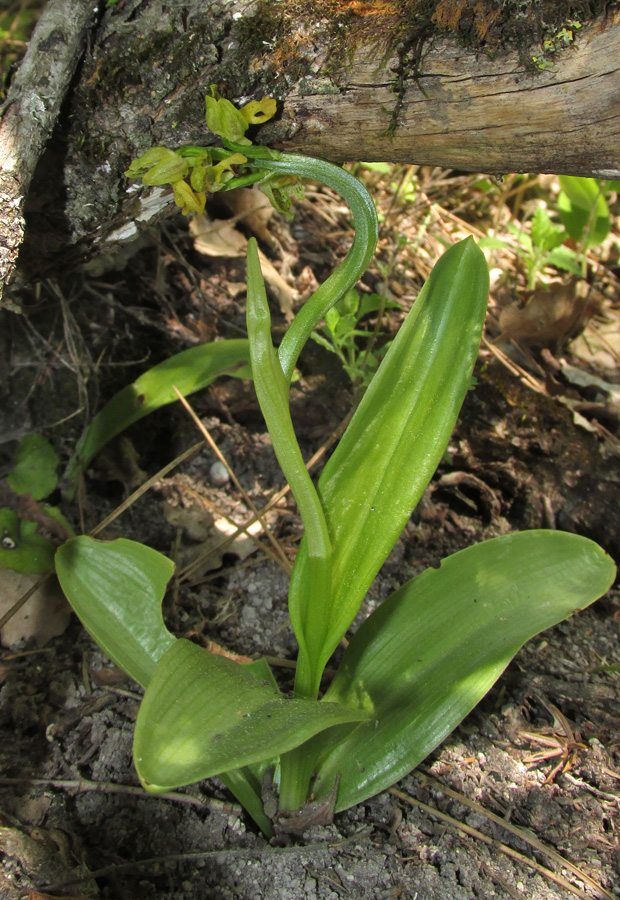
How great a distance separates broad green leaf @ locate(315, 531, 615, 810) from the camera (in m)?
1.09

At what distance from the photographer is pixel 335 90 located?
1.04 meters

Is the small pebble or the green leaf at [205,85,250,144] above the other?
the green leaf at [205,85,250,144]

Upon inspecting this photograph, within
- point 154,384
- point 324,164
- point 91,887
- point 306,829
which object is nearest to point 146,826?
point 91,887

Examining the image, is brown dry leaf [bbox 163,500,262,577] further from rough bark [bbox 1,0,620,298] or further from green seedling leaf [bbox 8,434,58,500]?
rough bark [bbox 1,0,620,298]

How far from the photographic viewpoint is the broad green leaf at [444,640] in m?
1.09

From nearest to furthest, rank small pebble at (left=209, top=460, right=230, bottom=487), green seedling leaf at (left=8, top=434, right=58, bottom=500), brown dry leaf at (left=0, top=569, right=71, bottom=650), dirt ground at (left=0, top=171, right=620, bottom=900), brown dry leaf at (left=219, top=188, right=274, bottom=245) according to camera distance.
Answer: dirt ground at (left=0, top=171, right=620, bottom=900) → brown dry leaf at (left=0, top=569, right=71, bottom=650) → green seedling leaf at (left=8, top=434, right=58, bottom=500) → small pebble at (left=209, top=460, right=230, bottom=487) → brown dry leaf at (left=219, top=188, right=274, bottom=245)

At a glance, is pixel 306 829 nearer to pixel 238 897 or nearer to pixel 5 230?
pixel 238 897

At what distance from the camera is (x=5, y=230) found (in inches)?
40.9

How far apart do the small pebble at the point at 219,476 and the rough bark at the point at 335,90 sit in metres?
0.74

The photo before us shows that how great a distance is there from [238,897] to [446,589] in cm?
62

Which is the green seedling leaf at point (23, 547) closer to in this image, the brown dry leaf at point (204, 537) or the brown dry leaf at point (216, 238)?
the brown dry leaf at point (204, 537)

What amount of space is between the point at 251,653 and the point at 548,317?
1.41 metres

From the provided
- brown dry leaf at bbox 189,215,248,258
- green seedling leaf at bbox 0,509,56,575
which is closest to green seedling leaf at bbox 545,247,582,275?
brown dry leaf at bbox 189,215,248,258

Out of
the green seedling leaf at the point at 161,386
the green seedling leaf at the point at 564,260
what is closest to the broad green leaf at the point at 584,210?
the green seedling leaf at the point at 564,260
